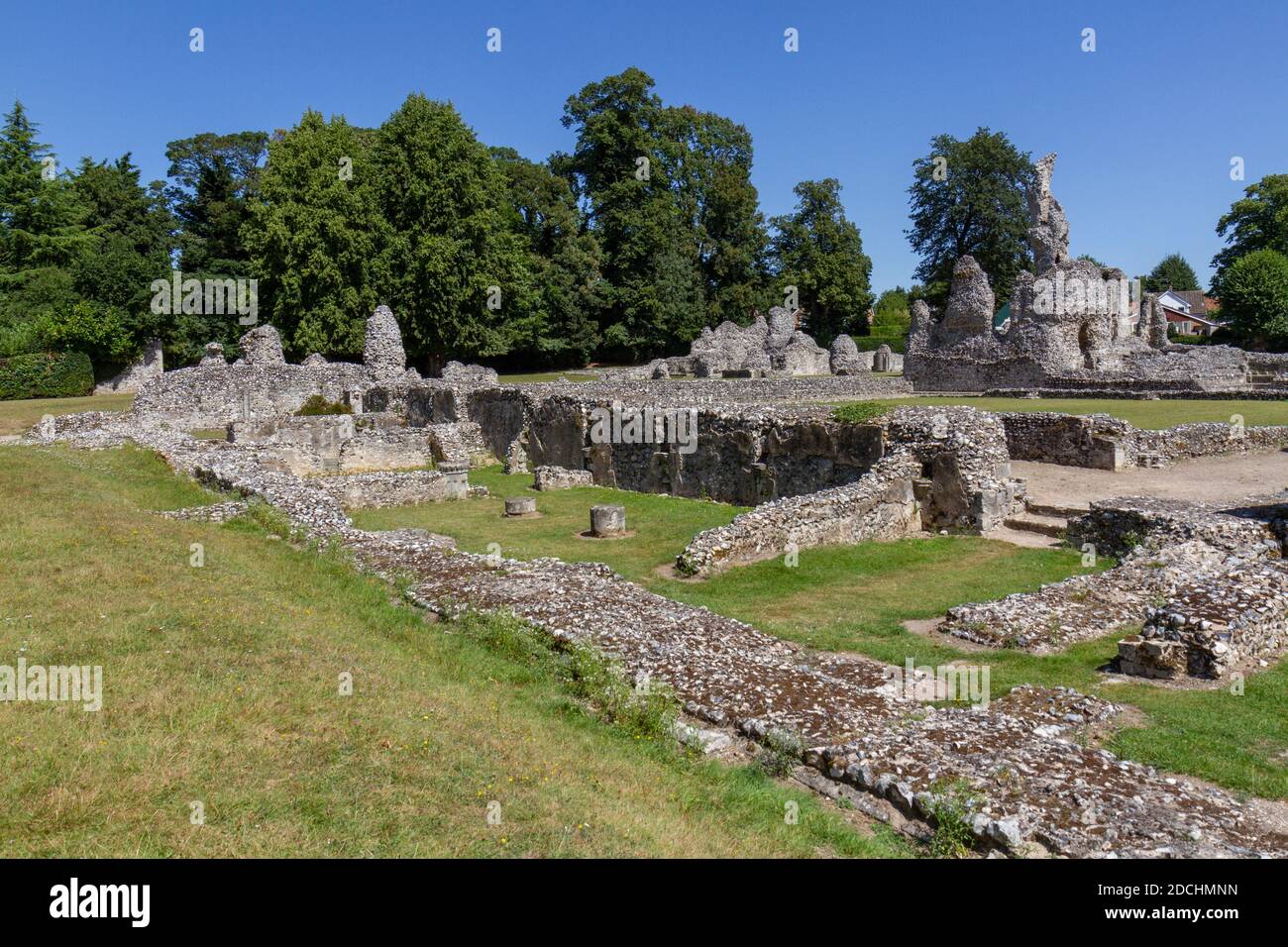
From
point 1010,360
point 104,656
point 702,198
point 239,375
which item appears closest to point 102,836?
point 104,656

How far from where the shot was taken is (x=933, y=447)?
648 inches

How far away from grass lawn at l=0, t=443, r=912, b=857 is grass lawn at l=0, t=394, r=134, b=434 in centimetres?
2609

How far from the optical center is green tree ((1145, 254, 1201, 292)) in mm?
119562

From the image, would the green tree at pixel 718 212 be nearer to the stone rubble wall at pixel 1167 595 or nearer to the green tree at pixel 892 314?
the green tree at pixel 892 314

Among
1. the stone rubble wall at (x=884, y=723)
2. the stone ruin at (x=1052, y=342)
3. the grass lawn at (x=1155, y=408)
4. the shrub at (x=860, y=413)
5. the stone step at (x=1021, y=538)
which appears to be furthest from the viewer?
the stone ruin at (x=1052, y=342)

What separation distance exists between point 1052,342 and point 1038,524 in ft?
110

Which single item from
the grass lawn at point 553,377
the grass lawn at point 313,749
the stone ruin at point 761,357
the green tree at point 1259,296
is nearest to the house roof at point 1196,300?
the green tree at point 1259,296

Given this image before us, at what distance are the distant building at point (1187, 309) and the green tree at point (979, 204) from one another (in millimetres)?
29425

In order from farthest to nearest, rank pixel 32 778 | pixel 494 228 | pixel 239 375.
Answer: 1. pixel 494 228
2. pixel 239 375
3. pixel 32 778

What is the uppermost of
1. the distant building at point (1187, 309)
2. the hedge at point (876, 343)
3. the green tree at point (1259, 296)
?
the distant building at point (1187, 309)

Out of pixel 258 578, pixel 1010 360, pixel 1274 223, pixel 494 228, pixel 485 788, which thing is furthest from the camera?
pixel 1274 223

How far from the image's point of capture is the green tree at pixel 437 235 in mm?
48125
